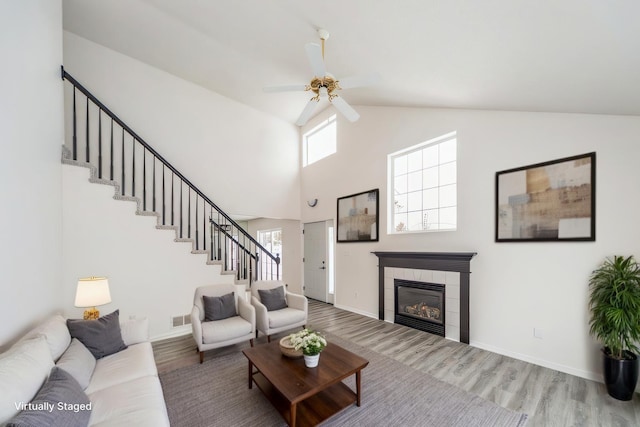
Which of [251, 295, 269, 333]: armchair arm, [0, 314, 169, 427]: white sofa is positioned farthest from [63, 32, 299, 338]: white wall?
[0, 314, 169, 427]: white sofa

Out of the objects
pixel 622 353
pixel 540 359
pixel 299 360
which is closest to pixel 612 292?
pixel 622 353

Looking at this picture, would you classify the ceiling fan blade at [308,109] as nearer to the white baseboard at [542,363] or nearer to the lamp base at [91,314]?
the lamp base at [91,314]

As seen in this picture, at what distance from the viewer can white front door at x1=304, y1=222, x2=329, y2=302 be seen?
6.30 metres


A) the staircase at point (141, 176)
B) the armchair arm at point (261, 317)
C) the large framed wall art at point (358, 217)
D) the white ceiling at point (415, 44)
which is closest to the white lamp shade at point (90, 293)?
the staircase at point (141, 176)

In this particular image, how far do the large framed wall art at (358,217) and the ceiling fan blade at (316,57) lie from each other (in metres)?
2.94

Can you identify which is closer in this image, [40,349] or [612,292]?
[40,349]

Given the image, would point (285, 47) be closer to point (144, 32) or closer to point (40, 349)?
point (144, 32)

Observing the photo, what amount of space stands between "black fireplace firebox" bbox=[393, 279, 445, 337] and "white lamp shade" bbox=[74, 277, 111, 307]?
4.17m

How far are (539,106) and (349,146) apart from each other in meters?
3.32

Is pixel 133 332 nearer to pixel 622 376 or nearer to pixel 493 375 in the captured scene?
pixel 493 375

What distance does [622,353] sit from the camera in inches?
96.5

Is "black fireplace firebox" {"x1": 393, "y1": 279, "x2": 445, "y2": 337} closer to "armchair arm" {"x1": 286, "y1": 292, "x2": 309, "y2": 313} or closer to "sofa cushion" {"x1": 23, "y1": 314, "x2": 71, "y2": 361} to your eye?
"armchair arm" {"x1": 286, "y1": 292, "x2": 309, "y2": 313}

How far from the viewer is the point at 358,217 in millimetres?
5430

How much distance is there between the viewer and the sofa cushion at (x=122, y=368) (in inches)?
77.3
